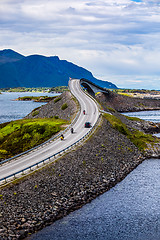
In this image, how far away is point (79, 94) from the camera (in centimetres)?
12519

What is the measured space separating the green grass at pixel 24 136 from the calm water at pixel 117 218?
2883 cm

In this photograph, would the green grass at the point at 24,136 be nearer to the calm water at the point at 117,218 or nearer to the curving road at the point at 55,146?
the curving road at the point at 55,146

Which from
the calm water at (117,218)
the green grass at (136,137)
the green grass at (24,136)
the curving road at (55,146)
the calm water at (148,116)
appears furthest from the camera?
the calm water at (148,116)

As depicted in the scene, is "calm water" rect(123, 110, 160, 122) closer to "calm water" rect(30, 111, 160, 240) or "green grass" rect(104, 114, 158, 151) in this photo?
"green grass" rect(104, 114, 158, 151)

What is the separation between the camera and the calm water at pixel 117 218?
36.0 metres

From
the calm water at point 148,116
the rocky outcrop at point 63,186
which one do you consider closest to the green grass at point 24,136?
the rocky outcrop at point 63,186

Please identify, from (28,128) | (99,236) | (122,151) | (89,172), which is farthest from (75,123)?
(99,236)

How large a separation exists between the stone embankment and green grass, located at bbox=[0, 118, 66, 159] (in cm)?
1524

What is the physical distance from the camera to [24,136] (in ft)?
255

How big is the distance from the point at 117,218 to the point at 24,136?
4320cm

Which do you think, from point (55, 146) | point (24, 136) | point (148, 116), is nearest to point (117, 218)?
point (55, 146)

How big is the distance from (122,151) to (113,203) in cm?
2403

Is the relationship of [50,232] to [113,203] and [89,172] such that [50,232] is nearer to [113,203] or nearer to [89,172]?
[113,203]

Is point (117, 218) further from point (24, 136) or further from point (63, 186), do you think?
point (24, 136)
